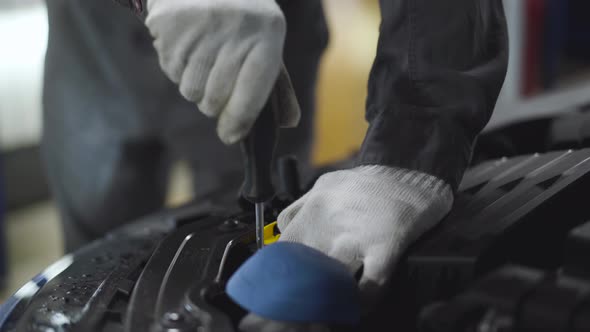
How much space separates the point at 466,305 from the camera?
14.1 inches

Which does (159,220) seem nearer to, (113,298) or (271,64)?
(113,298)

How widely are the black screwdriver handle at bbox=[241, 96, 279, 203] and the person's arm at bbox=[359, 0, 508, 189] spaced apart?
12 centimetres

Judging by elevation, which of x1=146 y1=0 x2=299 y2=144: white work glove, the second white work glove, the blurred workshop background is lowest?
the blurred workshop background

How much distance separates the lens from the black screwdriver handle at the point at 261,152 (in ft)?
1.36

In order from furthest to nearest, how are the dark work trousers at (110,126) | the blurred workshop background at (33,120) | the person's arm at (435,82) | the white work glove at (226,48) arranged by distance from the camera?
the blurred workshop background at (33,120), the dark work trousers at (110,126), the person's arm at (435,82), the white work glove at (226,48)

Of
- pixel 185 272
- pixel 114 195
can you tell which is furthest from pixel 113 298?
pixel 114 195

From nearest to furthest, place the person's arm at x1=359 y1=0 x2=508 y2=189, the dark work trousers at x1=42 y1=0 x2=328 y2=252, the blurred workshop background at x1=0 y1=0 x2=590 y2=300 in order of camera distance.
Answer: the person's arm at x1=359 y1=0 x2=508 y2=189 → the dark work trousers at x1=42 y1=0 x2=328 y2=252 → the blurred workshop background at x1=0 y1=0 x2=590 y2=300

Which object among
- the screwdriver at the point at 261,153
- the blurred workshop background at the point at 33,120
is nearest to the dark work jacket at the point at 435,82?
the screwdriver at the point at 261,153

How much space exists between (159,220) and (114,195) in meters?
0.53

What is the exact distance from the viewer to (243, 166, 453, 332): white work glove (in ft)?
1.44

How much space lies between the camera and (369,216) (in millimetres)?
463

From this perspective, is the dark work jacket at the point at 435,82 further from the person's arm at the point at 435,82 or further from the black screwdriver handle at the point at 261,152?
the black screwdriver handle at the point at 261,152

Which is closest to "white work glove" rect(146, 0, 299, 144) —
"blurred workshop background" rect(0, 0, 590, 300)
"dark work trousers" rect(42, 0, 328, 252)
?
"dark work trousers" rect(42, 0, 328, 252)

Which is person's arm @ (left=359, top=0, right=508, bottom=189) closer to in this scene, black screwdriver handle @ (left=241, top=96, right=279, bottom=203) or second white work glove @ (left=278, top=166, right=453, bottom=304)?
second white work glove @ (left=278, top=166, right=453, bottom=304)
